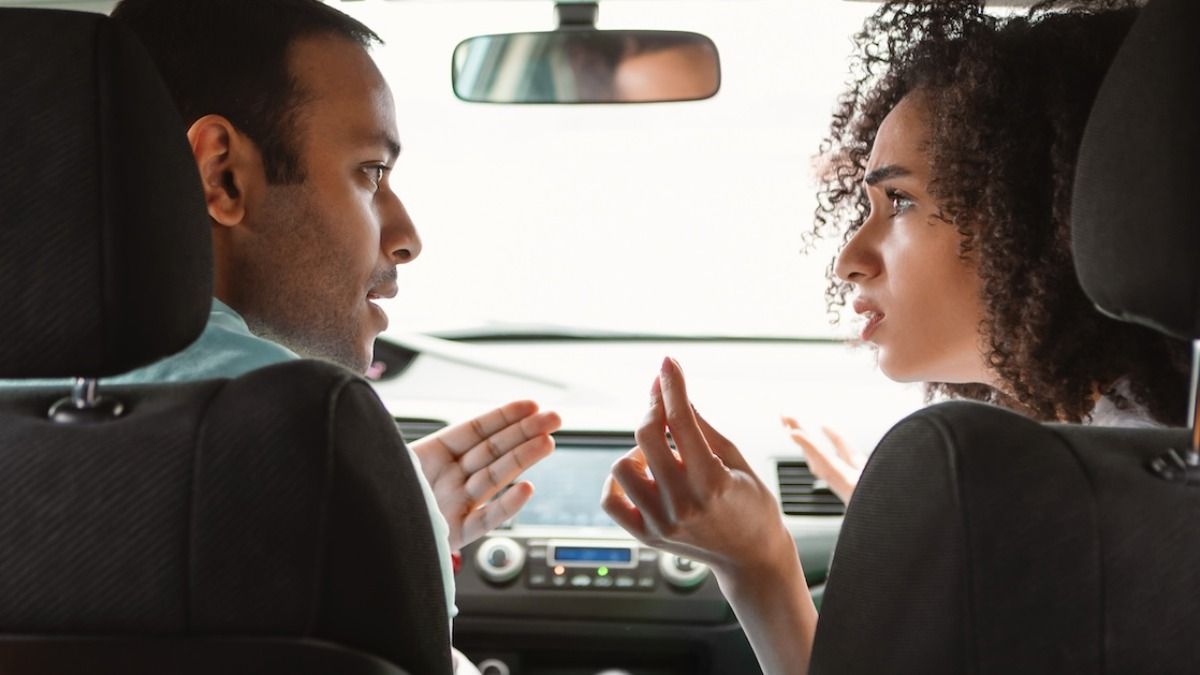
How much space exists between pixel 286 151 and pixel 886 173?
3.87 feet

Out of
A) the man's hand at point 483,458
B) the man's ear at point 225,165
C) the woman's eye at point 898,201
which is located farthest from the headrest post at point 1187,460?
the man's ear at point 225,165

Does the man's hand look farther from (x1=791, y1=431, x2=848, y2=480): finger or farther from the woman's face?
(x1=791, y1=431, x2=848, y2=480): finger

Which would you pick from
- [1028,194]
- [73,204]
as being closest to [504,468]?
[1028,194]

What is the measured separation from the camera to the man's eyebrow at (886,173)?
110 inches

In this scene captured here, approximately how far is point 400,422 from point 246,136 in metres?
1.74

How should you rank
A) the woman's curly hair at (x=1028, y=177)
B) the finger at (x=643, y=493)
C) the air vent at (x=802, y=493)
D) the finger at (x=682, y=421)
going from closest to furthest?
the finger at (x=682, y=421) < the finger at (x=643, y=493) < the woman's curly hair at (x=1028, y=177) < the air vent at (x=802, y=493)

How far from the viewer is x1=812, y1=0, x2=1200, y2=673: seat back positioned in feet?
5.00

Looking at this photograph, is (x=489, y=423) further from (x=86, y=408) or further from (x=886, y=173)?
(x=86, y=408)

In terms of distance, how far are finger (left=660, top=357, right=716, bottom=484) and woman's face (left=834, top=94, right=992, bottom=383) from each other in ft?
2.47

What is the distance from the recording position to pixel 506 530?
3648 mm

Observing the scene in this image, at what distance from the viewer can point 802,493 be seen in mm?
3779

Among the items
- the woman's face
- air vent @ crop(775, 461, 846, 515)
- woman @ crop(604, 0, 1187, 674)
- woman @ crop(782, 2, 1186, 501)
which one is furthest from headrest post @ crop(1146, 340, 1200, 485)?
air vent @ crop(775, 461, 846, 515)

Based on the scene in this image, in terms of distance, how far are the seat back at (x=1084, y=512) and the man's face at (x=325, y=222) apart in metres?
1.14

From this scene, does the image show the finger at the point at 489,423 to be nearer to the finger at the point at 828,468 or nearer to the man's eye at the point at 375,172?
the man's eye at the point at 375,172
